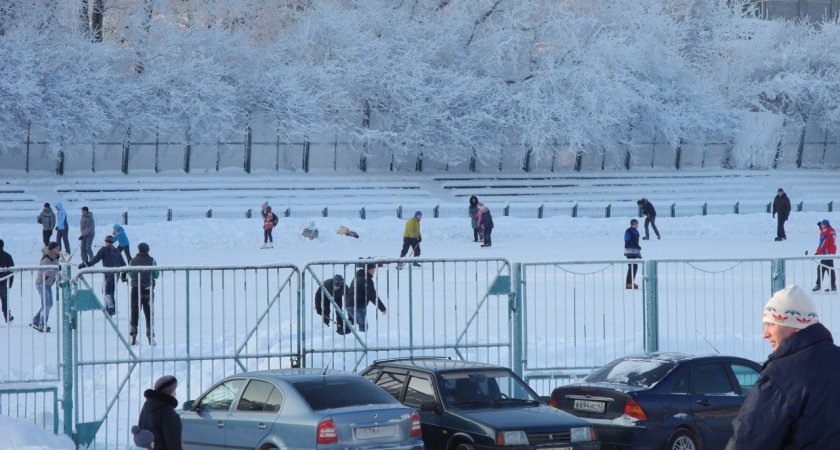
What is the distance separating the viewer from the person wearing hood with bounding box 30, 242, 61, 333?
15186 millimetres

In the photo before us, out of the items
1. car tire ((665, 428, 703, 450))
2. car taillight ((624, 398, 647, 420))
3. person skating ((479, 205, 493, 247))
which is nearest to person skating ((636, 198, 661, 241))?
person skating ((479, 205, 493, 247))

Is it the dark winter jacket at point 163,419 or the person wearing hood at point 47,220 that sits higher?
the person wearing hood at point 47,220

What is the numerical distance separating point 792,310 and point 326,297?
10432 millimetres

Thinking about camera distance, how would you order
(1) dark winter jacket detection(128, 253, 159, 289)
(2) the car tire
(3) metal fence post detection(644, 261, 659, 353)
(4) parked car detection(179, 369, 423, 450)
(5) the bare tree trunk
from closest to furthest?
1. (4) parked car detection(179, 369, 423, 450)
2. (2) the car tire
3. (1) dark winter jacket detection(128, 253, 159, 289)
4. (3) metal fence post detection(644, 261, 659, 353)
5. (5) the bare tree trunk

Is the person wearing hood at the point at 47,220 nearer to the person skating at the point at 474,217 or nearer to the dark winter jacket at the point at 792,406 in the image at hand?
the person skating at the point at 474,217

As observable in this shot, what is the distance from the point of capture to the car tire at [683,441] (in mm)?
12523

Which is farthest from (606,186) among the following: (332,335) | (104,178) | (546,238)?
(332,335)

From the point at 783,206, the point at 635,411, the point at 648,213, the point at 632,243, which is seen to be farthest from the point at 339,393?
the point at 783,206

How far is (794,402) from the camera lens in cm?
490

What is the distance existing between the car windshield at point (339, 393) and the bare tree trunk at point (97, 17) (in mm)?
48122

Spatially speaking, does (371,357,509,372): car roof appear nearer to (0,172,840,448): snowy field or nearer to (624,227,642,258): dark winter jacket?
(0,172,840,448): snowy field

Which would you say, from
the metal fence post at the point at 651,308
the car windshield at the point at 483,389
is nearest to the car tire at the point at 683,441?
the car windshield at the point at 483,389

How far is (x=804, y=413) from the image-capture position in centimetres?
494

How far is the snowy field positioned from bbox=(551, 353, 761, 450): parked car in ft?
20.7
